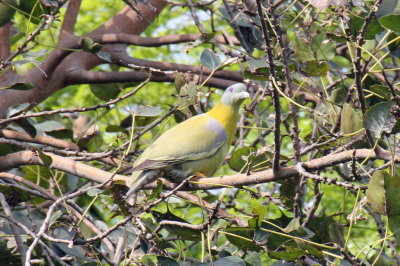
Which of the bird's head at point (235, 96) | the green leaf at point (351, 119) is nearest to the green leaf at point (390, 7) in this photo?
the green leaf at point (351, 119)

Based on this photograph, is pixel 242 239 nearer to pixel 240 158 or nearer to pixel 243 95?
pixel 240 158

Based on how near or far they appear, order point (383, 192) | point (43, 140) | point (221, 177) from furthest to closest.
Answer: point (43, 140) → point (221, 177) → point (383, 192)

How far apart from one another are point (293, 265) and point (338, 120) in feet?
1.67

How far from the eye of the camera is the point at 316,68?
7.98ft

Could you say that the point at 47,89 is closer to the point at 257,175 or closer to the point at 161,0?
the point at 161,0

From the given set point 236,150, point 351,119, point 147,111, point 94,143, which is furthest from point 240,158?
point 94,143

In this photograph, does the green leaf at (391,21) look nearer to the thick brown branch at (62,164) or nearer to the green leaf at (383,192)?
the green leaf at (383,192)

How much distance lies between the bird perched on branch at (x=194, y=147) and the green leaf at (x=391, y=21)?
88cm

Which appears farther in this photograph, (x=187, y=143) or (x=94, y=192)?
(x=187, y=143)

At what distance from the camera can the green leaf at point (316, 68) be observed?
2410 millimetres

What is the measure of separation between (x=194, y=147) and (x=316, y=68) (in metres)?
0.66

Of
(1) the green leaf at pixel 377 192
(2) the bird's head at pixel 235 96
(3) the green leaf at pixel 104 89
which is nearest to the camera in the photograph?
(1) the green leaf at pixel 377 192

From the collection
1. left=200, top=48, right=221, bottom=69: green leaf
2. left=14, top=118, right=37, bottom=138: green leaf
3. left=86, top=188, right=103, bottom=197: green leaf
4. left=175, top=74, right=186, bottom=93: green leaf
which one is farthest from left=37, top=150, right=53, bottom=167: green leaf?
left=200, top=48, right=221, bottom=69: green leaf

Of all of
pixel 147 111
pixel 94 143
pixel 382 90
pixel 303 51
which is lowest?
pixel 94 143
